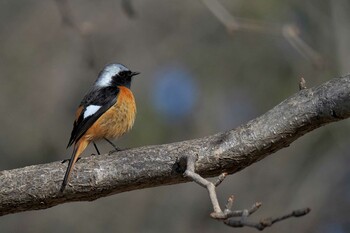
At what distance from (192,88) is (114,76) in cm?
436

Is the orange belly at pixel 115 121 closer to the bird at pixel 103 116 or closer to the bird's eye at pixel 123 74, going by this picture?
the bird at pixel 103 116

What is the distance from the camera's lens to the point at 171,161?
511cm

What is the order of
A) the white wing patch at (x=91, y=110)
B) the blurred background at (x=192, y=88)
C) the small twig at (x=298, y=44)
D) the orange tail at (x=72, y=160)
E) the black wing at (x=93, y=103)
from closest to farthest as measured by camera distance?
the orange tail at (x=72, y=160) < the small twig at (x=298, y=44) < the black wing at (x=93, y=103) < the white wing patch at (x=91, y=110) < the blurred background at (x=192, y=88)

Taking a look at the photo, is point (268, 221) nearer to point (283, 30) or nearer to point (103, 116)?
point (283, 30)

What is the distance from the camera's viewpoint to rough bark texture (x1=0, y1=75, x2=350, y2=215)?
4.89 metres

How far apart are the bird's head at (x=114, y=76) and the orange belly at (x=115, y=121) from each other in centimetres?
59

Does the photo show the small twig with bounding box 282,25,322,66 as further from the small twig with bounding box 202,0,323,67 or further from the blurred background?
the blurred background

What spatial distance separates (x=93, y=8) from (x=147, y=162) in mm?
7775

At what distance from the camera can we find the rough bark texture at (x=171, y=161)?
489 cm

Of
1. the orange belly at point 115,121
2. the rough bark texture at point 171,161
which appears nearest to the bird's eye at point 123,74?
the orange belly at point 115,121

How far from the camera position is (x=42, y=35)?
41.0 ft

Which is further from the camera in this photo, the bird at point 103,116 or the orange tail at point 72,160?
the bird at point 103,116

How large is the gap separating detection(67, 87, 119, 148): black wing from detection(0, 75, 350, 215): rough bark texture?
3.37ft

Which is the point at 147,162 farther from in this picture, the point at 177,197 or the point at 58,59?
the point at 58,59
